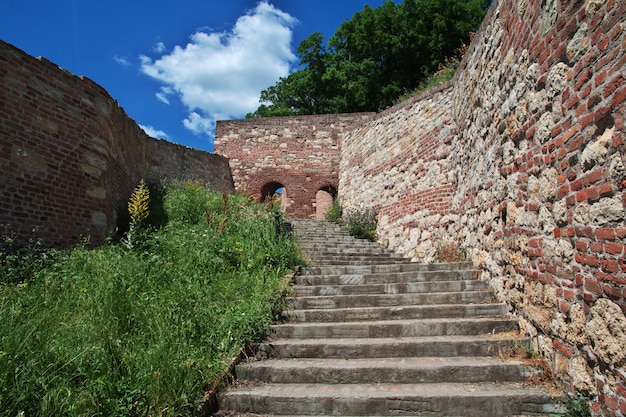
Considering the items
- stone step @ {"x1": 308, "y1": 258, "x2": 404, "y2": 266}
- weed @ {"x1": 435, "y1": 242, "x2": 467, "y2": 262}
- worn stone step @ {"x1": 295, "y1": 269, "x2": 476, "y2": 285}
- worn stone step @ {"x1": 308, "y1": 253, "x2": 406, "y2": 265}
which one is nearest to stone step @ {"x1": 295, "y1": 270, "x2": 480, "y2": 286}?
worn stone step @ {"x1": 295, "y1": 269, "x2": 476, "y2": 285}

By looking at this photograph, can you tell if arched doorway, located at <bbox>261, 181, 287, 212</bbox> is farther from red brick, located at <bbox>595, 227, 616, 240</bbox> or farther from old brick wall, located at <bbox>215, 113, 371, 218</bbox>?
red brick, located at <bbox>595, 227, 616, 240</bbox>

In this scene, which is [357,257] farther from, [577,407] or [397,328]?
[577,407]

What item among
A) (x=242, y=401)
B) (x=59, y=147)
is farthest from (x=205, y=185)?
(x=242, y=401)

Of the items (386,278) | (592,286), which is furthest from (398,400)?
(386,278)

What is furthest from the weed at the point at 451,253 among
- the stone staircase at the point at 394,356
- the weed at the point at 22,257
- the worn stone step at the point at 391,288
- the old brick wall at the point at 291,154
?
the old brick wall at the point at 291,154

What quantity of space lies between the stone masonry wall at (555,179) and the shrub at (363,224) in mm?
4422

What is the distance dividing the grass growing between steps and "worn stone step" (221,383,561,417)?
490 millimetres

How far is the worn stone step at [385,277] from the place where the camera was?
577cm

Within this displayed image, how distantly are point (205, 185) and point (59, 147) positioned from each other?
9.01m

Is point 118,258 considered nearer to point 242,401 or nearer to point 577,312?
point 242,401

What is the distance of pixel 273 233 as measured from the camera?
7383mm

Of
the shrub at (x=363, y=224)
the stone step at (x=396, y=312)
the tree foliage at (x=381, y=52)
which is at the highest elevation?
the tree foliage at (x=381, y=52)

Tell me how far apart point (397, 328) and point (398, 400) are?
1191 millimetres

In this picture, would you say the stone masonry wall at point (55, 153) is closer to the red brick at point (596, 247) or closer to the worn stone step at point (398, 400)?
the worn stone step at point (398, 400)
